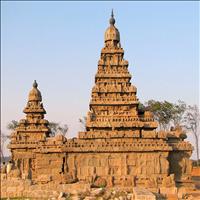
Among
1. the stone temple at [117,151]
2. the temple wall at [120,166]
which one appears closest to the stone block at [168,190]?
the stone temple at [117,151]

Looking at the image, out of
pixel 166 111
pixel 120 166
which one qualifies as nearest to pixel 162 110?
pixel 166 111

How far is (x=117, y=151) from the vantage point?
1427 inches

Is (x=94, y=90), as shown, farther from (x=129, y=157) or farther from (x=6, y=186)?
(x=6, y=186)

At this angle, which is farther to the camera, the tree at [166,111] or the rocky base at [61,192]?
the tree at [166,111]

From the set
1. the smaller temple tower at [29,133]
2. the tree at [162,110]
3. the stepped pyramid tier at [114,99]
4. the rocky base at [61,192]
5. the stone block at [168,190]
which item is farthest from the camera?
the tree at [162,110]

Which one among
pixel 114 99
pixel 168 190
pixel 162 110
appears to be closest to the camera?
pixel 168 190

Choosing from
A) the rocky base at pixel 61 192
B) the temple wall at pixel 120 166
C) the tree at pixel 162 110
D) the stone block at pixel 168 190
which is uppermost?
the tree at pixel 162 110

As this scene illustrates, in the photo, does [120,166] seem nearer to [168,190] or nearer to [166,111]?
[168,190]

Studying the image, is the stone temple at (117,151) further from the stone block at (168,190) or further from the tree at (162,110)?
the tree at (162,110)

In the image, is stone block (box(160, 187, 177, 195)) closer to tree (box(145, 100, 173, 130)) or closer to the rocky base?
the rocky base

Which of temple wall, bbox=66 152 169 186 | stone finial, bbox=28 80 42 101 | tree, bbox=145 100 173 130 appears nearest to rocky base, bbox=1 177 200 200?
temple wall, bbox=66 152 169 186

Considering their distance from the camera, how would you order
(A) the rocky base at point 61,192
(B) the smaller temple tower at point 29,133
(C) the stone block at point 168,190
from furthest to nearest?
(B) the smaller temple tower at point 29,133, (C) the stone block at point 168,190, (A) the rocky base at point 61,192

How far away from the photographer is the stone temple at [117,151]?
3591 centimetres

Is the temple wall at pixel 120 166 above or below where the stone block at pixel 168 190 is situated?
above
